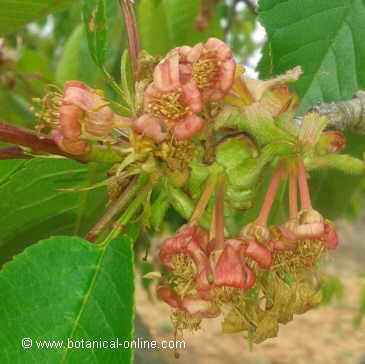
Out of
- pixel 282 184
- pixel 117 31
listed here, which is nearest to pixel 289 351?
pixel 117 31

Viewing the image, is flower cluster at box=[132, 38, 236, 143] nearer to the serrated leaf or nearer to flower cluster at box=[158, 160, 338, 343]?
flower cluster at box=[158, 160, 338, 343]

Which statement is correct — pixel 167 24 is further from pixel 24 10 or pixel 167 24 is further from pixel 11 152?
pixel 11 152

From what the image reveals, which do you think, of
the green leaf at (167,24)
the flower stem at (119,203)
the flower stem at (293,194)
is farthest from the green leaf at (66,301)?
the green leaf at (167,24)

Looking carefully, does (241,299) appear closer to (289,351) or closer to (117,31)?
(117,31)

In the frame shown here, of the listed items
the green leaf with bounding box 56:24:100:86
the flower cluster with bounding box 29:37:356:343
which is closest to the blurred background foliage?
the green leaf with bounding box 56:24:100:86

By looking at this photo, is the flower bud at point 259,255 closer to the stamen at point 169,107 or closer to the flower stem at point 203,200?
the flower stem at point 203,200
